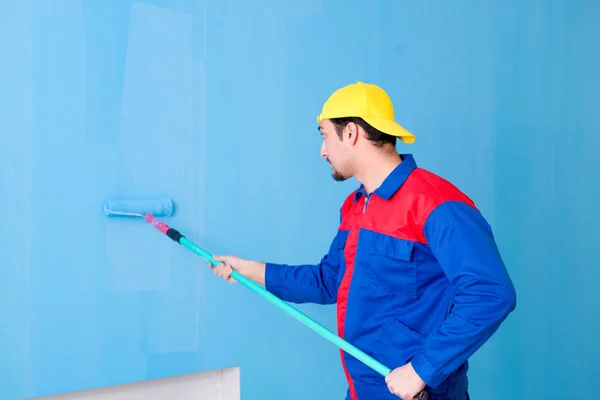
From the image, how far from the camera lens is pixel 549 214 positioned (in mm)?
2480

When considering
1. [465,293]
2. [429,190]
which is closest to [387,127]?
[429,190]

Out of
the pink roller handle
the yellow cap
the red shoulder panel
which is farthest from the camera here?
the pink roller handle

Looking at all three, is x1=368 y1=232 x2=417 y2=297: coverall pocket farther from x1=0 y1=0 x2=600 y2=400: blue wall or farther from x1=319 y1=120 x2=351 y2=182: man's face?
x1=0 y1=0 x2=600 y2=400: blue wall

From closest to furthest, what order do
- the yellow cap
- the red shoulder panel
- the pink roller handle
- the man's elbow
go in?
the man's elbow → the red shoulder panel → the yellow cap → the pink roller handle

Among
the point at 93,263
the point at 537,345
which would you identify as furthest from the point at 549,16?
the point at 93,263

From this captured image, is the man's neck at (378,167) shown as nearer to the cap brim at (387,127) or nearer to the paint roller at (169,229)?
the cap brim at (387,127)

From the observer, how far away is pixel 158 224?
1502mm

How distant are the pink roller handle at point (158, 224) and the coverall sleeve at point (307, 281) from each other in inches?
11.0

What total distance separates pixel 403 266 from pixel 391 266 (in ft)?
0.08

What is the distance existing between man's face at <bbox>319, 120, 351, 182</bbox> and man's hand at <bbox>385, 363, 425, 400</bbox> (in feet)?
1.51

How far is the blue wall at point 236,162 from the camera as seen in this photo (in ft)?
4.80

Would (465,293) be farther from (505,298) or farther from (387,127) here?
(387,127)

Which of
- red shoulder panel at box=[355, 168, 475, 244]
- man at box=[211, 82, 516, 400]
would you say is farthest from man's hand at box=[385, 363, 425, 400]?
red shoulder panel at box=[355, 168, 475, 244]

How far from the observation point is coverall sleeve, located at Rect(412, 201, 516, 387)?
1.17 meters
